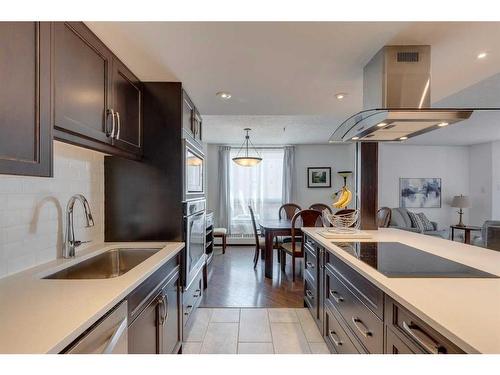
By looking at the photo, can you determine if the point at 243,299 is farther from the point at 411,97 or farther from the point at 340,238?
the point at 411,97

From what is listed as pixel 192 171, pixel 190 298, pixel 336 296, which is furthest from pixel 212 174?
pixel 336 296

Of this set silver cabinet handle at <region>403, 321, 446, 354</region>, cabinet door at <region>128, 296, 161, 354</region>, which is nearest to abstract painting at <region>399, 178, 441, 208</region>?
silver cabinet handle at <region>403, 321, 446, 354</region>

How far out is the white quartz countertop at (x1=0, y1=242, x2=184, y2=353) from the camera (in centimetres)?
72

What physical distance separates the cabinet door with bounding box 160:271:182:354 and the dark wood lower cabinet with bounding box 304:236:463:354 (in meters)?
1.10

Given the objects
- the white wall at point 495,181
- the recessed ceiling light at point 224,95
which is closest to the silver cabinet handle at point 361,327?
the recessed ceiling light at point 224,95

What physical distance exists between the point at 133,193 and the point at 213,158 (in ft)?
13.6

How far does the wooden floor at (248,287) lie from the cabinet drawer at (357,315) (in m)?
1.18

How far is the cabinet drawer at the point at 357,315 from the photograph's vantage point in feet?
4.17

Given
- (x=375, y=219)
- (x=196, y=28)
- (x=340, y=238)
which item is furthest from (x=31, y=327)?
(x=375, y=219)

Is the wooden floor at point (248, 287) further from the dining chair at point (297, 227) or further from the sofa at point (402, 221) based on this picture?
the sofa at point (402, 221)

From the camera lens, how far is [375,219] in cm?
275

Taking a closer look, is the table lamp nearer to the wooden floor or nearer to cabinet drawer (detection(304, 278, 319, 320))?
the wooden floor
